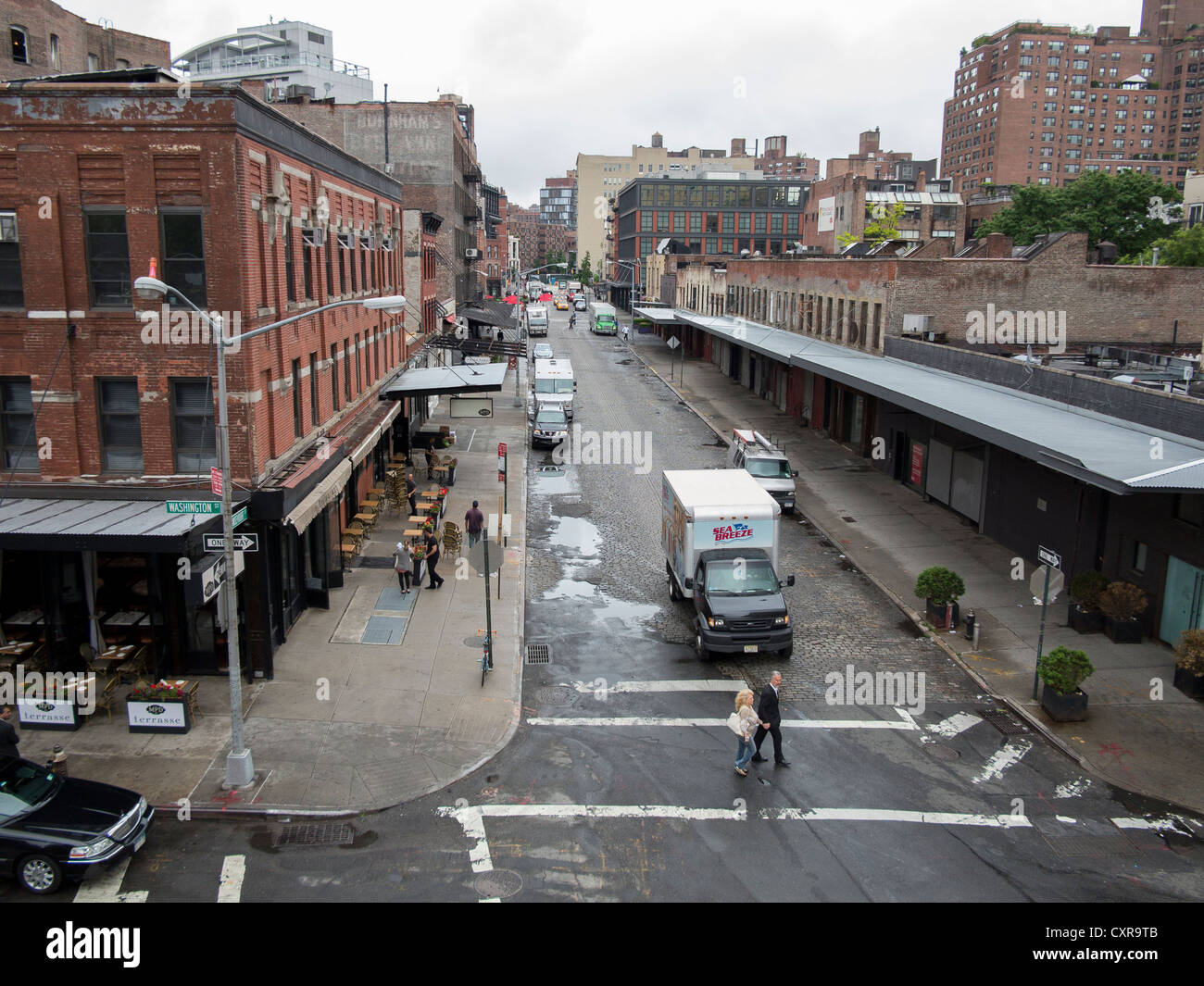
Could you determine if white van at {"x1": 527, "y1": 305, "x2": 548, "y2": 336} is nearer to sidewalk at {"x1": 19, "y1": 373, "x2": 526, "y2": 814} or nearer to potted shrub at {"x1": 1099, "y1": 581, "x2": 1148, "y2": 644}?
sidewalk at {"x1": 19, "y1": 373, "x2": 526, "y2": 814}

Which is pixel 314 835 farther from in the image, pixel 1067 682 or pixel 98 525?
pixel 1067 682

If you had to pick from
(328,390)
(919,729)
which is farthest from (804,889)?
(328,390)

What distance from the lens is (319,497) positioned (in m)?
19.3

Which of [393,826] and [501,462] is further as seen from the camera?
[501,462]

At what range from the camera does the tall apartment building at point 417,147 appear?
5662 centimetres

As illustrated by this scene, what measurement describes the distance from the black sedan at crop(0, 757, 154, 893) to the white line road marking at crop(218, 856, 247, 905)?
1.21 meters

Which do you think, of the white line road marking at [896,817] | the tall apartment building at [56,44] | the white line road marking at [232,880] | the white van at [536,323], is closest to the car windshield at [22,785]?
the white line road marking at [232,880]

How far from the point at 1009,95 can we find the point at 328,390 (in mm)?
164536

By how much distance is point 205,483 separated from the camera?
17391 millimetres

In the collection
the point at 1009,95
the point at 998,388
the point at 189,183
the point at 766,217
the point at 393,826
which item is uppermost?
the point at 1009,95

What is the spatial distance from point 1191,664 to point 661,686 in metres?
9.42

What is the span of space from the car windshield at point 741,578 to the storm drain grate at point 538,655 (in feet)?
11.8

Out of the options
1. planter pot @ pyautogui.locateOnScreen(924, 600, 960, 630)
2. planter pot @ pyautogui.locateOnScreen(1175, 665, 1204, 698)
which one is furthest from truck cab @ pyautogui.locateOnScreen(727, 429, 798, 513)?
planter pot @ pyautogui.locateOnScreen(1175, 665, 1204, 698)

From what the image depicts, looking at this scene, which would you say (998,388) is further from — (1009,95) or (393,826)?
(1009,95)
